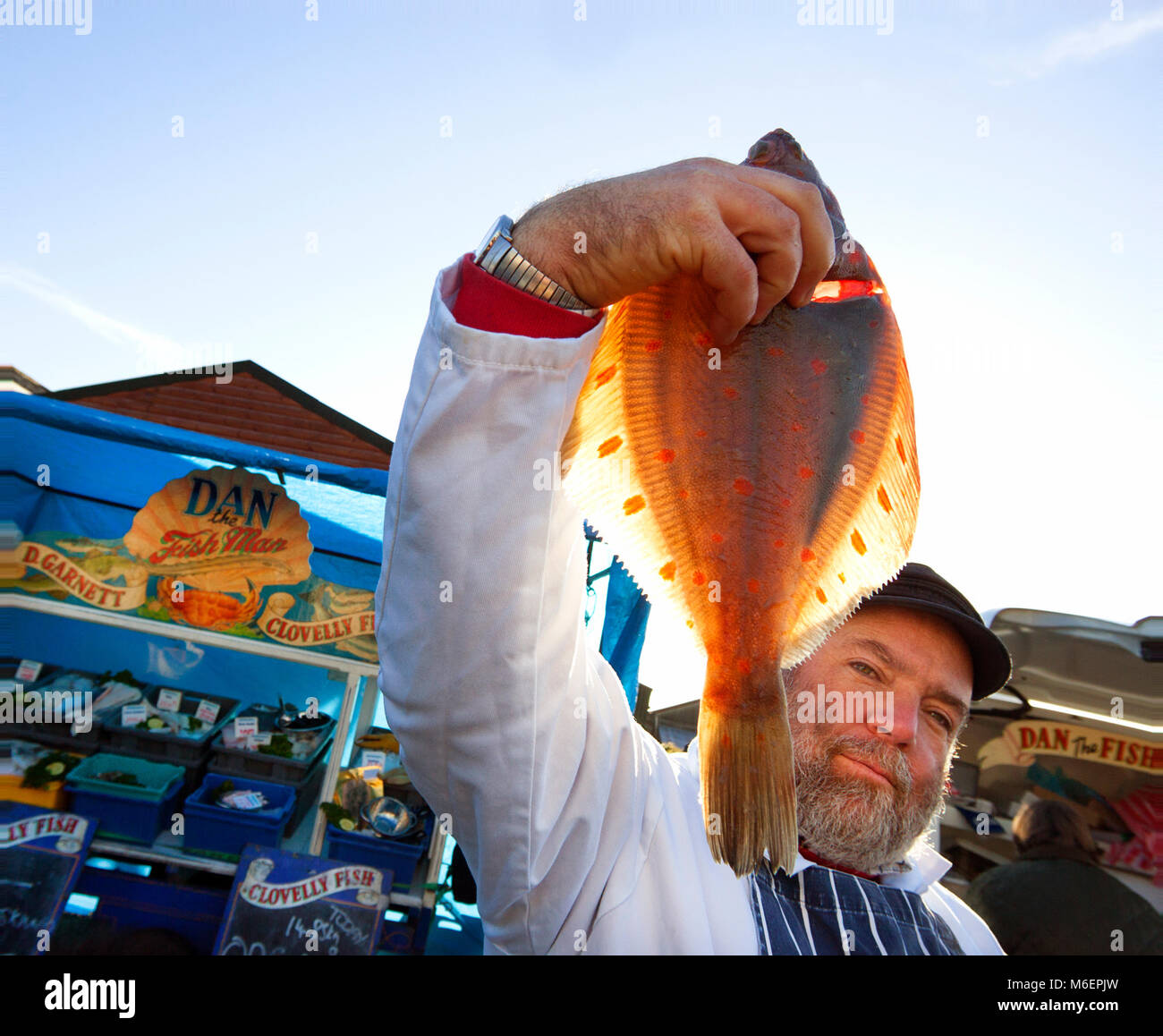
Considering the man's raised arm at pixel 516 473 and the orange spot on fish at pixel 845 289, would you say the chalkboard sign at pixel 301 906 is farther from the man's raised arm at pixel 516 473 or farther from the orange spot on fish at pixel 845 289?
the orange spot on fish at pixel 845 289

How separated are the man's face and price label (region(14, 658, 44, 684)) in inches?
200

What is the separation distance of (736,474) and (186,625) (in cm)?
449

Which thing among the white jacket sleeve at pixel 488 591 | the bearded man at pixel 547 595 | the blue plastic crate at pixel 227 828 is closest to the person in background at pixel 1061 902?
A: the bearded man at pixel 547 595

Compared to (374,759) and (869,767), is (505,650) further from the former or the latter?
(374,759)

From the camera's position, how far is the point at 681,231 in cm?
108

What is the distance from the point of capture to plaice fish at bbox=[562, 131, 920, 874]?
132cm

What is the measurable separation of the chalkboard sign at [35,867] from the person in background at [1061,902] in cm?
507

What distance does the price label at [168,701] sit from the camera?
205 inches

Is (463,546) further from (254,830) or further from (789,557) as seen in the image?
(254,830)

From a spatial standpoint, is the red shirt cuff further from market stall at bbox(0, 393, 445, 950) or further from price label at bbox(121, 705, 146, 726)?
price label at bbox(121, 705, 146, 726)

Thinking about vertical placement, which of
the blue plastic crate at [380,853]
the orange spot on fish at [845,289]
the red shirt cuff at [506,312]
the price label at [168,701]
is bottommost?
the blue plastic crate at [380,853]

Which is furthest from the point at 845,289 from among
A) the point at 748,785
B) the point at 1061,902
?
the point at 1061,902

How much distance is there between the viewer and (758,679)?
1338mm
